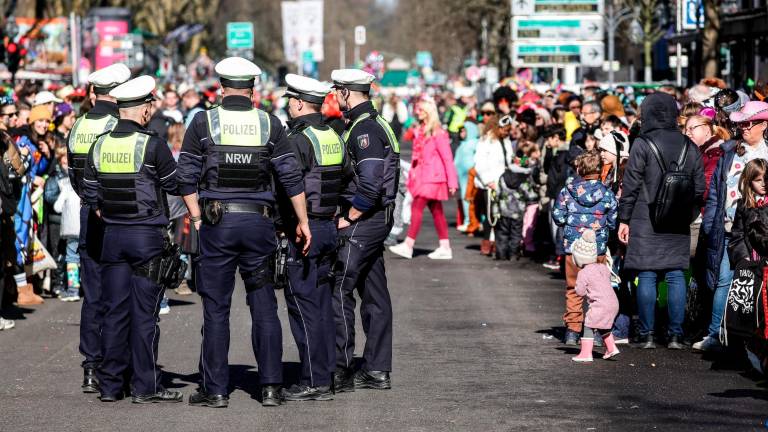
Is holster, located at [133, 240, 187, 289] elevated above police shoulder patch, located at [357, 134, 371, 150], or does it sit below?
below

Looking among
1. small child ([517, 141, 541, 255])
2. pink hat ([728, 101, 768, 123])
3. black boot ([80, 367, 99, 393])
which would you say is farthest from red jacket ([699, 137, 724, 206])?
small child ([517, 141, 541, 255])

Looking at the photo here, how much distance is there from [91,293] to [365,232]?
1802mm

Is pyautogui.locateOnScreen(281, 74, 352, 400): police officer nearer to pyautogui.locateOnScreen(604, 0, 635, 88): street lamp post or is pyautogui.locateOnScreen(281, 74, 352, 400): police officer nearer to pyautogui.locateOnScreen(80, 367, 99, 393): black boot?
pyautogui.locateOnScreen(80, 367, 99, 393): black boot

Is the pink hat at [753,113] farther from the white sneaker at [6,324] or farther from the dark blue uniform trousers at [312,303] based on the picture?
the white sneaker at [6,324]

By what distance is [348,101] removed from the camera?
30.7 ft

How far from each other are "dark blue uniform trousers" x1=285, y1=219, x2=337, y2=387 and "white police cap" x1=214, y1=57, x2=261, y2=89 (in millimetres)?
906

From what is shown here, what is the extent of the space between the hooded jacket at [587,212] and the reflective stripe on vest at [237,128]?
10.1 feet

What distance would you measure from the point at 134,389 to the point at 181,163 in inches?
54.8

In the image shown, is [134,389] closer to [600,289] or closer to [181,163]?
[181,163]

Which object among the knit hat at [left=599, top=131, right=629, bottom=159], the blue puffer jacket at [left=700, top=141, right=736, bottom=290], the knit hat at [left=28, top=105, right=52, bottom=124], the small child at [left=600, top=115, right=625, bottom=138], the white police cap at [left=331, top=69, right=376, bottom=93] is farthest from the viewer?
the knit hat at [left=28, top=105, right=52, bottom=124]

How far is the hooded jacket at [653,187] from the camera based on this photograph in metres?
10.8

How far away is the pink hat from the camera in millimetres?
10352

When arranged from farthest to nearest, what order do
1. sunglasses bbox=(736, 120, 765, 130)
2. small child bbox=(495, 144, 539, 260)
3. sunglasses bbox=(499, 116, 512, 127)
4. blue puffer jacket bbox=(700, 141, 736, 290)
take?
sunglasses bbox=(499, 116, 512, 127) → small child bbox=(495, 144, 539, 260) → blue puffer jacket bbox=(700, 141, 736, 290) → sunglasses bbox=(736, 120, 765, 130)

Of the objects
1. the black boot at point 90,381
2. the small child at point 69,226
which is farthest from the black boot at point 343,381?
the small child at point 69,226
